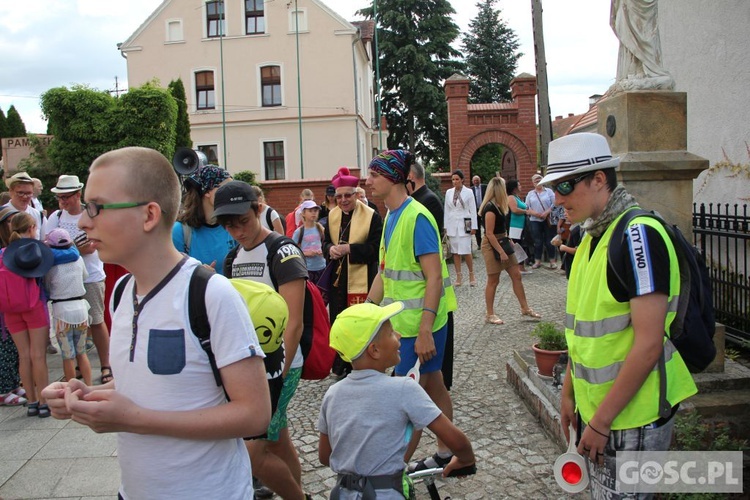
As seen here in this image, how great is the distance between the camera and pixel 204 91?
3522cm

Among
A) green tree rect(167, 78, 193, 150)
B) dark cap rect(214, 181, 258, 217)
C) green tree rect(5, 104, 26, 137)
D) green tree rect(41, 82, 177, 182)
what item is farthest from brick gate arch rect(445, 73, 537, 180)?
green tree rect(5, 104, 26, 137)

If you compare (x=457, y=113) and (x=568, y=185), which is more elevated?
(x=457, y=113)

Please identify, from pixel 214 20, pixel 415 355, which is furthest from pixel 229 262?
pixel 214 20

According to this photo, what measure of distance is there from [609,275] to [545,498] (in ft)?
6.74

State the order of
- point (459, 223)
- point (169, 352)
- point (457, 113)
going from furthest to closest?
point (457, 113)
point (459, 223)
point (169, 352)

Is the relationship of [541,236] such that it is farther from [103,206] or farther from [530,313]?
[103,206]

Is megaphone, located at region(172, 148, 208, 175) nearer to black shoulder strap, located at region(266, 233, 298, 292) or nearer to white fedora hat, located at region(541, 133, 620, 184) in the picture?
black shoulder strap, located at region(266, 233, 298, 292)

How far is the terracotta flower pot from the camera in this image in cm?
520

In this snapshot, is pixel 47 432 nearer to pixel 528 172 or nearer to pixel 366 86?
pixel 528 172

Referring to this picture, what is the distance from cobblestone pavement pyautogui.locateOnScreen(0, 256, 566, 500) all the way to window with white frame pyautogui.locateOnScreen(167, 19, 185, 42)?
31.4 meters

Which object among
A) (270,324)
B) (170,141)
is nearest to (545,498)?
(270,324)

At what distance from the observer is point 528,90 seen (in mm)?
22094

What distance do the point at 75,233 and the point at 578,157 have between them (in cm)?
571

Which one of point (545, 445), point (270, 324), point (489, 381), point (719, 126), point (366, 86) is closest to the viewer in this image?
point (270, 324)
